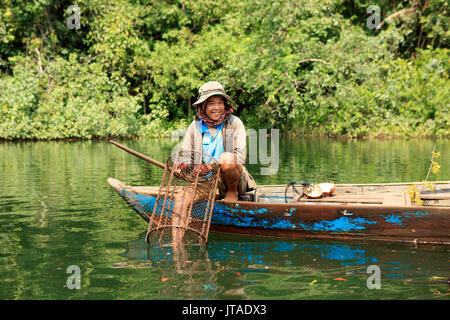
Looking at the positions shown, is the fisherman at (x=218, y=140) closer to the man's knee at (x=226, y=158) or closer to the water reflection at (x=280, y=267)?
the man's knee at (x=226, y=158)

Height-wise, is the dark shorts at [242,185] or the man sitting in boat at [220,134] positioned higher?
the man sitting in boat at [220,134]

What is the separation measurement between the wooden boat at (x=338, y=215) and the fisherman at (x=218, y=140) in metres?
0.20

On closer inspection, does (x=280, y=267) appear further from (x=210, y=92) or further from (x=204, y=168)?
(x=210, y=92)

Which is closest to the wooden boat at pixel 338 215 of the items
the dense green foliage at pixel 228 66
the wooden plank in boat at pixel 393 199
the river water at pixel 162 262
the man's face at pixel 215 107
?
the wooden plank in boat at pixel 393 199

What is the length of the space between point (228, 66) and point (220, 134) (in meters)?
14.5

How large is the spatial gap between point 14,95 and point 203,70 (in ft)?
22.9

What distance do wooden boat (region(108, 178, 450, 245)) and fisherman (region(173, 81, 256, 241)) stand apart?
197 mm

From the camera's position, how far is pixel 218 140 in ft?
18.1

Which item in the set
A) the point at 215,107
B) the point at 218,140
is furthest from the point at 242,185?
the point at 215,107

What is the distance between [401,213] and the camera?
16.3ft

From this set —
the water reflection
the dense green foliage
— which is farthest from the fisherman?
the dense green foliage

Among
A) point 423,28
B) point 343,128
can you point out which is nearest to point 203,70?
point 343,128

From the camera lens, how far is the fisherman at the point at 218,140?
17.4 feet

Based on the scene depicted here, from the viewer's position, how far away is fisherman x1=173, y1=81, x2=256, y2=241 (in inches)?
209
